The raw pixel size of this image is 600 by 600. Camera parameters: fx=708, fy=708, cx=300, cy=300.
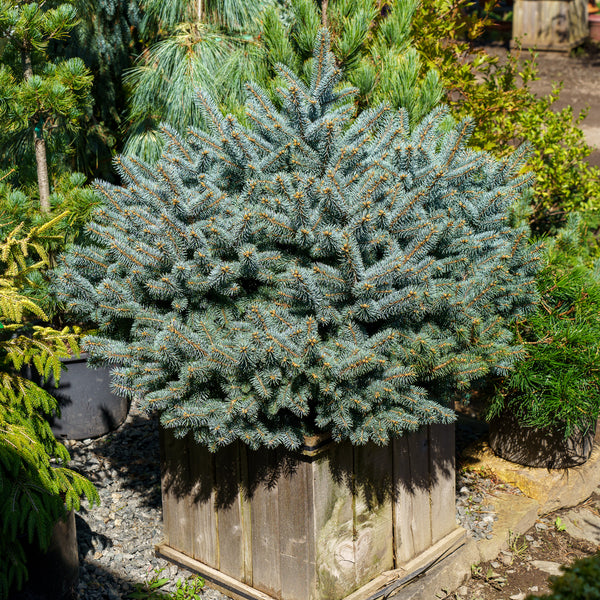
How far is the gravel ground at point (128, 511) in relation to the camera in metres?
3.03

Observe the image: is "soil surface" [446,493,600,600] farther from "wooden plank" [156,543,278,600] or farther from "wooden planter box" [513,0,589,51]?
"wooden planter box" [513,0,589,51]

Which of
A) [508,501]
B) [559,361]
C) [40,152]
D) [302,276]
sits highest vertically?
[40,152]

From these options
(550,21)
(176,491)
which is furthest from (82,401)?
(550,21)

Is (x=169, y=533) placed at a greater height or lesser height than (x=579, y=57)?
lesser

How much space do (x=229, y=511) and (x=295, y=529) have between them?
0.36 meters

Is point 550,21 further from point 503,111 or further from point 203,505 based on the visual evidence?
point 203,505

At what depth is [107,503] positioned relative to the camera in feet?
11.5

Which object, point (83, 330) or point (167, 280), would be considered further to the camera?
point (83, 330)

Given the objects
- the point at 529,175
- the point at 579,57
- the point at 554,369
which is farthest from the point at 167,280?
the point at 579,57

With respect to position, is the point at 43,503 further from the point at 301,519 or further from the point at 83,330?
the point at 83,330

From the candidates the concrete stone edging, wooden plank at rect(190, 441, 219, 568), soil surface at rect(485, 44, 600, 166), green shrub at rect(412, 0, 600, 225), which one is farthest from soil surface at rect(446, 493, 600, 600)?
soil surface at rect(485, 44, 600, 166)

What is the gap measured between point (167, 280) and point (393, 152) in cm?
96

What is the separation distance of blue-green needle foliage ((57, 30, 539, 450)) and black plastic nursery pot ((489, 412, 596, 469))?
1.20 meters

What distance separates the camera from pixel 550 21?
11625mm
